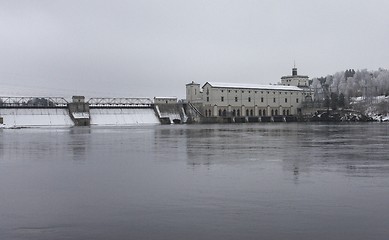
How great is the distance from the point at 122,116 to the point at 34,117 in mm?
13597

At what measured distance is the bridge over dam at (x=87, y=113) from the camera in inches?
2643

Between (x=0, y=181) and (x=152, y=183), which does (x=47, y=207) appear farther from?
(x=0, y=181)

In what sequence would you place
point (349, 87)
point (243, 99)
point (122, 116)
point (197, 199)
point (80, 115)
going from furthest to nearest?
1. point (349, 87)
2. point (243, 99)
3. point (122, 116)
4. point (80, 115)
5. point (197, 199)

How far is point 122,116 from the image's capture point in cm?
7419

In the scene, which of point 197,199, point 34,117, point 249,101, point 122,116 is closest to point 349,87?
point 249,101

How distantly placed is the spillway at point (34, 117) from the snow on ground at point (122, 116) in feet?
14.9

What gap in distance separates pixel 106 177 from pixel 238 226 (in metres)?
5.24

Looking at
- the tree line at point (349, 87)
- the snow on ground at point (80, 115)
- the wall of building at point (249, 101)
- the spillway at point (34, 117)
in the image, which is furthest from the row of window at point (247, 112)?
the spillway at point (34, 117)

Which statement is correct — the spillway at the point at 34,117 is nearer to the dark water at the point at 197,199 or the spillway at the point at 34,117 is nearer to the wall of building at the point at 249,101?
the wall of building at the point at 249,101

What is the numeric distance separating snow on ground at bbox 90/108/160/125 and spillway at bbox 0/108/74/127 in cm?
453

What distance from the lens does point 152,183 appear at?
9867 mm

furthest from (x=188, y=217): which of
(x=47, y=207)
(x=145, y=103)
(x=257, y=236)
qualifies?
(x=145, y=103)

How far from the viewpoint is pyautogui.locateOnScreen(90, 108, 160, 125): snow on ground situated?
71731 millimetres

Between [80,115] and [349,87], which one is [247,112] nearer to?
[80,115]
